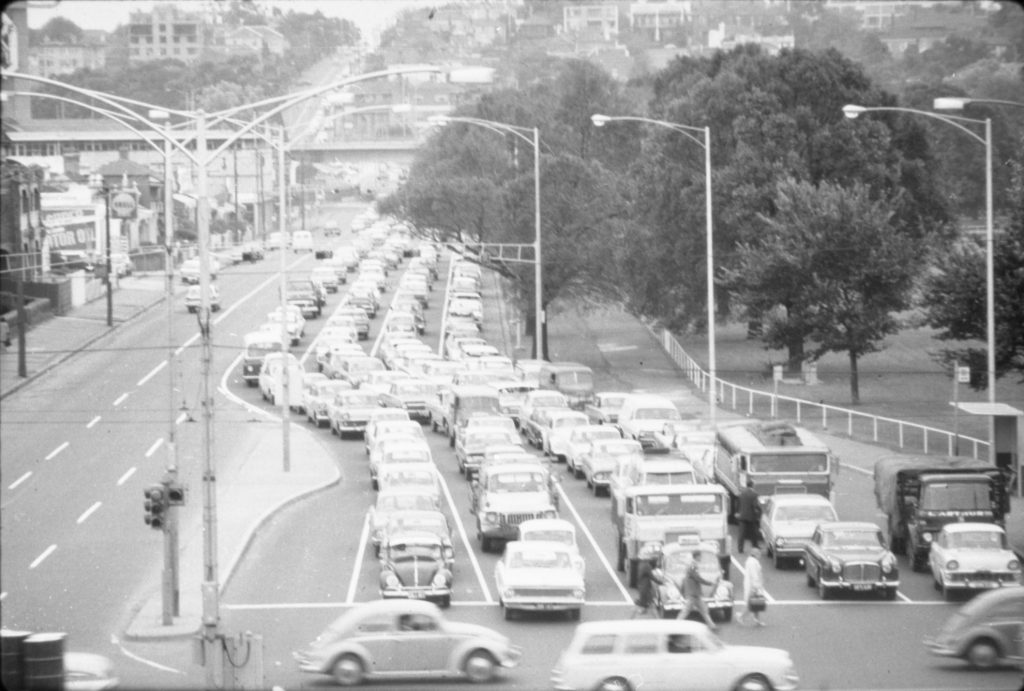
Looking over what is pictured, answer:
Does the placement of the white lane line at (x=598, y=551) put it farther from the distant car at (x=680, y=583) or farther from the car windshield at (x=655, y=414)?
the car windshield at (x=655, y=414)

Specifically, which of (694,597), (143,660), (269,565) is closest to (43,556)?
(269,565)

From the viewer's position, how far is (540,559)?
30.1 meters

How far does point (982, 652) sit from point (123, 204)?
82.6 meters

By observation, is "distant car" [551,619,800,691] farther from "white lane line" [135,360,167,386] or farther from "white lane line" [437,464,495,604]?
"white lane line" [135,360,167,386]

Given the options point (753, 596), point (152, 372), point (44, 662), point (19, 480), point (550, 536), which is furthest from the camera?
point (152, 372)

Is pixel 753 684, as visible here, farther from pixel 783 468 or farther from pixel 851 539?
pixel 783 468

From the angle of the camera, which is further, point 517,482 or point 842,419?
point 842,419

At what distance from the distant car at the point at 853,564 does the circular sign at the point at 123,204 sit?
75.4 metres

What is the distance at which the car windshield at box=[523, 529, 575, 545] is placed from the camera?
32.8 metres

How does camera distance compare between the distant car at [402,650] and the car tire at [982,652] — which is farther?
the car tire at [982,652]

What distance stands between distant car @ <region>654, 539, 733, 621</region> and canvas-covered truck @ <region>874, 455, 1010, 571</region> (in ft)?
17.5

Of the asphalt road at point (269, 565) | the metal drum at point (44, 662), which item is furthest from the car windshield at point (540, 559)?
the metal drum at point (44, 662)

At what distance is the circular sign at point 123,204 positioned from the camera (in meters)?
101

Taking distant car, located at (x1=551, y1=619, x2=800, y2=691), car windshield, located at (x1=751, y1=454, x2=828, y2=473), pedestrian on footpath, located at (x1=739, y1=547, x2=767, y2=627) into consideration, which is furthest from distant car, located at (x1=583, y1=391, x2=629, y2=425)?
distant car, located at (x1=551, y1=619, x2=800, y2=691)
